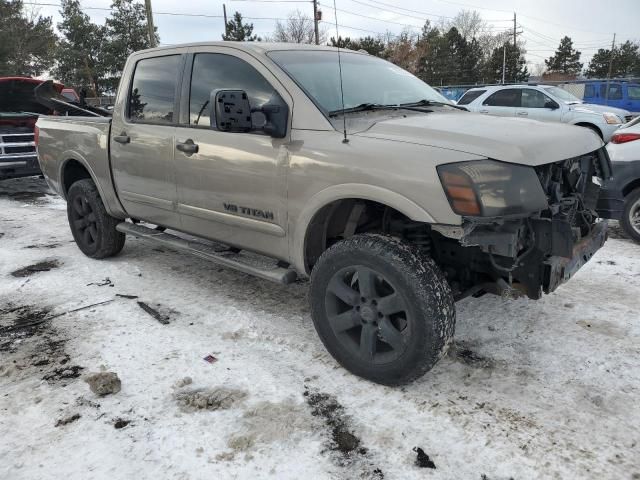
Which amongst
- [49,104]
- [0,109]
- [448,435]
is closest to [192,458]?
[448,435]

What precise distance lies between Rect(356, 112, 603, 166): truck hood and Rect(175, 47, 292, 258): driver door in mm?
719

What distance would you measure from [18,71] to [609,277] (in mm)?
46237

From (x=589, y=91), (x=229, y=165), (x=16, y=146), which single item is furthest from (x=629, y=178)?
(x=589, y=91)

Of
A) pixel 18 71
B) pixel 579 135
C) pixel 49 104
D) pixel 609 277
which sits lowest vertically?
pixel 609 277

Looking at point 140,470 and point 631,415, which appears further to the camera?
point 631,415

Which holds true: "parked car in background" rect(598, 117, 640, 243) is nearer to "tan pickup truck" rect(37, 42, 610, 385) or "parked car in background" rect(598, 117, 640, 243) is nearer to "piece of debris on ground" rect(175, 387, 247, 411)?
"tan pickup truck" rect(37, 42, 610, 385)

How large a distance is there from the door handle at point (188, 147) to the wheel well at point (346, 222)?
1.12 metres

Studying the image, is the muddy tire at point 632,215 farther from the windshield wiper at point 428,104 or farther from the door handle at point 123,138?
the door handle at point 123,138

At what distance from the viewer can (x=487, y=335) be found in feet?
11.1

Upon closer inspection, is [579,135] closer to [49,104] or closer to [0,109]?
[49,104]

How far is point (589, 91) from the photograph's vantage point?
21375 mm

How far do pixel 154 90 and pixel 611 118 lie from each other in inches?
454

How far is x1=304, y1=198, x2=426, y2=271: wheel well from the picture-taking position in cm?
296

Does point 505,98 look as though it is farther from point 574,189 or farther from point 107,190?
point 107,190
